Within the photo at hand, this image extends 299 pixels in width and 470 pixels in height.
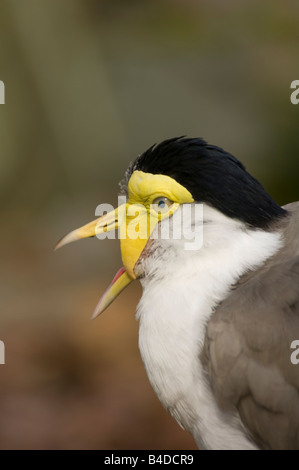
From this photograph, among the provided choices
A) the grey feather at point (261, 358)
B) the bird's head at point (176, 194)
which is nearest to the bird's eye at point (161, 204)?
the bird's head at point (176, 194)

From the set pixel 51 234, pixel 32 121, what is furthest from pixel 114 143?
pixel 51 234

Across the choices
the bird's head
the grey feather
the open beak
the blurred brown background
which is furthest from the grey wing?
the blurred brown background

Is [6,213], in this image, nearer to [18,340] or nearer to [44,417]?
[18,340]

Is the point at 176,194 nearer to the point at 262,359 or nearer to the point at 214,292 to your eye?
the point at 214,292

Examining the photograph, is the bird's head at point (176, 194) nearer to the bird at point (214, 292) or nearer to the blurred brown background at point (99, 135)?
the bird at point (214, 292)

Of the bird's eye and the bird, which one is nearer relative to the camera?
the bird

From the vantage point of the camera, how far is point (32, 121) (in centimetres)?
519

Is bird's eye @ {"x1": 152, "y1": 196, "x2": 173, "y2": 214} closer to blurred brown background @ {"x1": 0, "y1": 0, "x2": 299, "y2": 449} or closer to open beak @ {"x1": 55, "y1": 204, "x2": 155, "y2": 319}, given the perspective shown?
open beak @ {"x1": 55, "y1": 204, "x2": 155, "y2": 319}

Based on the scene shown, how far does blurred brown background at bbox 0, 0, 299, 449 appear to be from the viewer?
13.3ft

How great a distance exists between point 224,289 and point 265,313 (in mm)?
146

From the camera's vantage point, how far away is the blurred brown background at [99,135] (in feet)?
13.3

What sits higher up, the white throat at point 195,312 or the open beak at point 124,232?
the open beak at point 124,232

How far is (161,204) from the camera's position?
5.91 ft

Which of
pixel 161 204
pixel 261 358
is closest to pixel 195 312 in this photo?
pixel 261 358
